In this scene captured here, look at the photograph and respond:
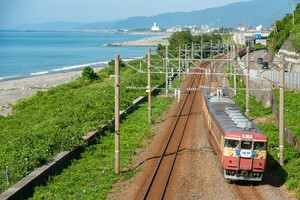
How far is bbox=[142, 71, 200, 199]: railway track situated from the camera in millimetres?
18956

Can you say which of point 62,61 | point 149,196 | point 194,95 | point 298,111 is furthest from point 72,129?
point 62,61

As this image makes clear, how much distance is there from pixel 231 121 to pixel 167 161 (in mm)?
4365

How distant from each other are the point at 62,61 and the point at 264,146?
4687 inches

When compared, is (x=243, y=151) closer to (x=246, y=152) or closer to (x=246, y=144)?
(x=246, y=152)

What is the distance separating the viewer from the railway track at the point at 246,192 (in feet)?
60.2

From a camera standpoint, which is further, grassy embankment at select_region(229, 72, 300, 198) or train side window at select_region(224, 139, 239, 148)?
grassy embankment at select_region(229, 72, 300, 198)

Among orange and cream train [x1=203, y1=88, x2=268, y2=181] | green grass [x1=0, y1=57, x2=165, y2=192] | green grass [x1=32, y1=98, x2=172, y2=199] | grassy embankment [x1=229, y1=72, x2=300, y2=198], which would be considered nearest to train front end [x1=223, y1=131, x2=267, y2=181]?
orange and cream train [x1=203, y1=88, x2=268, y2=181]

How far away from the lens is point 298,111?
32.9 meters

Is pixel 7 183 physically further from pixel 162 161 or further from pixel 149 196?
pixel 162 161

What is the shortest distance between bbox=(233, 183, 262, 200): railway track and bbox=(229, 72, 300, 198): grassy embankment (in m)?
1.53

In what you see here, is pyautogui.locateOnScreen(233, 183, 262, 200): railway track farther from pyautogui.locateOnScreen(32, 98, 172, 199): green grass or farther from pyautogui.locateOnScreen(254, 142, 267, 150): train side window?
pyautogui.locateOnScreen(32, 98, 172, 199): green grass

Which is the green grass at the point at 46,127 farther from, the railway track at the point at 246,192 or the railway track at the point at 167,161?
the railway track at the point at 246,192

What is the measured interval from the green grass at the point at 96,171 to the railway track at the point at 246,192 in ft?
16.6

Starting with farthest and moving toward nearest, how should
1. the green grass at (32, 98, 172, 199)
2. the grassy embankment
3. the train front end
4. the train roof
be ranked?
the grassy embankment < the train roof < the train front end < the green grass at (32, 98, 172, 199)
